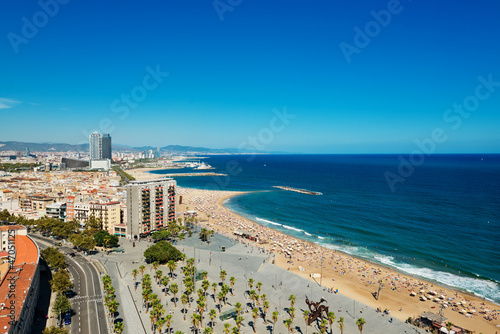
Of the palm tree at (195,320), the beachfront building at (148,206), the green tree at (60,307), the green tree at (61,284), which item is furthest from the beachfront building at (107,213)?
the palm tree at (195,320)

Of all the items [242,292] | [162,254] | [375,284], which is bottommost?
[375,284]

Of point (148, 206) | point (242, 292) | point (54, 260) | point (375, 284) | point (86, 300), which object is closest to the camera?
point (86, 300)

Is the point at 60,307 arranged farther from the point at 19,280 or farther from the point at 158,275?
the point at 158,275

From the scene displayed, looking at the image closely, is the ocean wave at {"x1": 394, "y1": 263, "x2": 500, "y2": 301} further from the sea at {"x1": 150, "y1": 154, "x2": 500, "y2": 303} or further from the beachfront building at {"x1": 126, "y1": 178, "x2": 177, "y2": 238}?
the beachfront building at {"x1": 126, "y1": 178, "x2": 177, "y2": 238}

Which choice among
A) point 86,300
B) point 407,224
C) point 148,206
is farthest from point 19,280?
point 407,224

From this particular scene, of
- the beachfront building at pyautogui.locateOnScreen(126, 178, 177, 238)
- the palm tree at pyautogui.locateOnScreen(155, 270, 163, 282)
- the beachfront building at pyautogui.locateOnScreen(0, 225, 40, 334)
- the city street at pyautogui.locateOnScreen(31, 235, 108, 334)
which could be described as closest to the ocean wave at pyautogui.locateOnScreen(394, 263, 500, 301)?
the palm tree at pyautogui.locateOnScreen(155, 270, 163, 282)

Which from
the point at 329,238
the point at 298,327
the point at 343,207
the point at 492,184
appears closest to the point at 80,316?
the point at 298,327

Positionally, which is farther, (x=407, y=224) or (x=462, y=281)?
(x=407, y=224)
